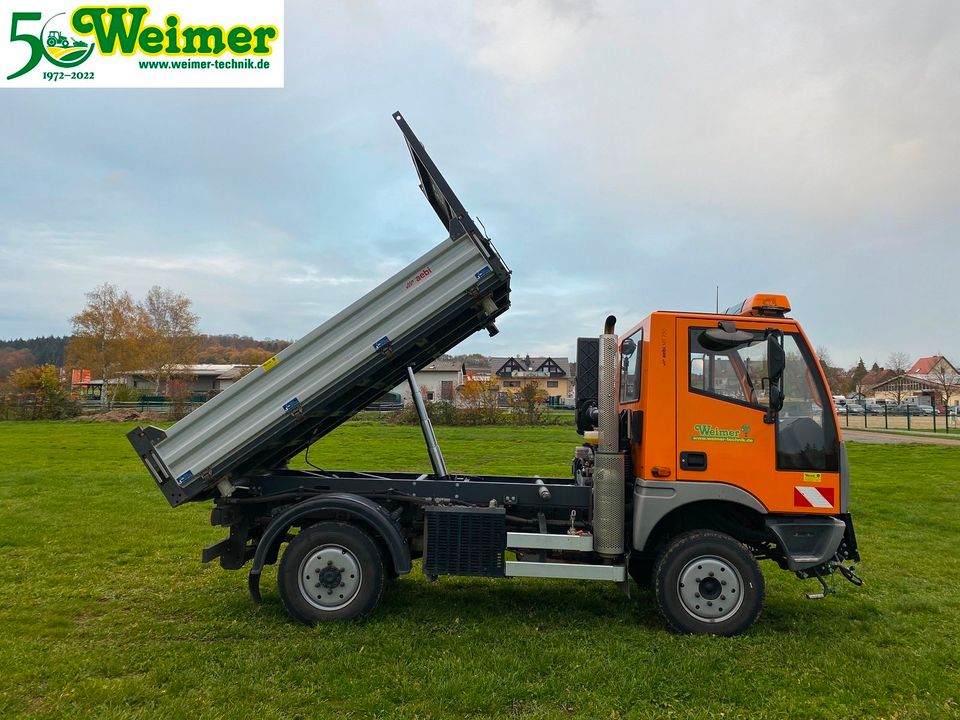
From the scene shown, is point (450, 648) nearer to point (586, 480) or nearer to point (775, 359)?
point (586, 480)

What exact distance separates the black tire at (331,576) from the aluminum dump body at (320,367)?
0.97 metres

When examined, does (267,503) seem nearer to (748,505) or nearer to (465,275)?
(465,275)

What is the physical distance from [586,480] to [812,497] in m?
1.90

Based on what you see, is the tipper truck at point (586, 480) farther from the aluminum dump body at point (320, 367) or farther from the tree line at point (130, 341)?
the tree line at point (130, 341)

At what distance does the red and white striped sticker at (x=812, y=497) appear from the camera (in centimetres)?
519

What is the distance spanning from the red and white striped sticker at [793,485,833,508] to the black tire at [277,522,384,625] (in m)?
3.56

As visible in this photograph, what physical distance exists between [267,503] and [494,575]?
2.26 metres

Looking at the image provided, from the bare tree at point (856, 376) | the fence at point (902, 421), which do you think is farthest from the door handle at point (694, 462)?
the bare tree at point (856, 376)

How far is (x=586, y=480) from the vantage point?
19.4 ft

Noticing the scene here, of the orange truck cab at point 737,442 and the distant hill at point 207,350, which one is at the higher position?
the distant hill at point 207,350

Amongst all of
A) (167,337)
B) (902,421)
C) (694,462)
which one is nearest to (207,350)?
(167,337)

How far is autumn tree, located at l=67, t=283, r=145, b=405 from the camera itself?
5500cm

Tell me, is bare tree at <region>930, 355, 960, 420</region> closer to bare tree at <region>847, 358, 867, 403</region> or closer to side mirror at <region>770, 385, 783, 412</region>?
bare tree at <region>847, 358, 867, 403</region>

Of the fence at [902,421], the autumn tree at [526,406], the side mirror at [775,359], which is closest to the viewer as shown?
the side mirror at [775,359]
